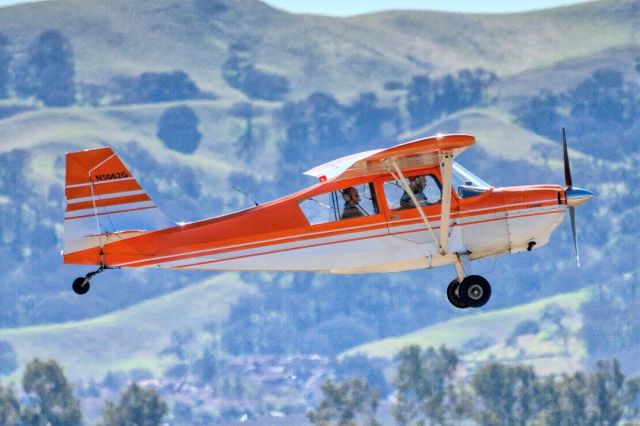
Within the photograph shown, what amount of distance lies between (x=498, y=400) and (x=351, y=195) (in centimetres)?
15613

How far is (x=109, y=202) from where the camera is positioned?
33562mm

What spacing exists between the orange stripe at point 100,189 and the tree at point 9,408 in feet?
509

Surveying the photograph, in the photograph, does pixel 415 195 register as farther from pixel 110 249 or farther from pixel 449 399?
pixel 449 399

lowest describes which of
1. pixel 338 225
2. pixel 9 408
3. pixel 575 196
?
pixel 338 225

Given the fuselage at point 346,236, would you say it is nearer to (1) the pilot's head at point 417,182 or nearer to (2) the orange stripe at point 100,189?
(1) the pilot's head at point 417,182

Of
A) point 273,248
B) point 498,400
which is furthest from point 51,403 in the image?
point 273,248

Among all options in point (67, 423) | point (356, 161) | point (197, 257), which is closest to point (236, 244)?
point (197, 257)

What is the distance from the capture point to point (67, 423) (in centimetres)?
18512

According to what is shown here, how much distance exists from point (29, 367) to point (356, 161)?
169 meters

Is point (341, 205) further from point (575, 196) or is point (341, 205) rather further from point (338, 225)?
point (575, 196)

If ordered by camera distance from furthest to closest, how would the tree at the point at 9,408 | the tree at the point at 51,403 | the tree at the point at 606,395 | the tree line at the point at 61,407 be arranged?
the tree at the point at 606,395, the tree at the point at 51,403, the tree at the point at 9,408, the tree line at the point at 61,407

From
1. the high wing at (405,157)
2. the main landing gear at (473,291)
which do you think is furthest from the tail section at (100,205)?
the main landing gear at (473,291)

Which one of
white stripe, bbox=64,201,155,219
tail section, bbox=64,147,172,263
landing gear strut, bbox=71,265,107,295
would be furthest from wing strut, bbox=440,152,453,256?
landing gear strut, bbox=71,265,107,295

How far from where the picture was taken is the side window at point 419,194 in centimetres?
3309
